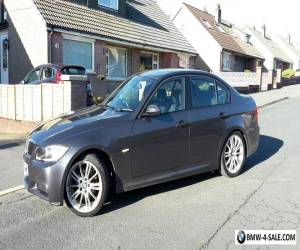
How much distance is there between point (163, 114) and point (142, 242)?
1.99 metres

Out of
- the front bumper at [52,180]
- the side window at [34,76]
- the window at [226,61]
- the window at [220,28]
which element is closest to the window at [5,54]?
the side window at [34,76]

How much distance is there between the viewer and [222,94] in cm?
670

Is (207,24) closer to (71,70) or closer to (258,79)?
(258,79)

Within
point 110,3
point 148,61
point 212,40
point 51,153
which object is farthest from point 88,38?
point 212,40

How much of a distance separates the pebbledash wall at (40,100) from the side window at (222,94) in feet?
15.0

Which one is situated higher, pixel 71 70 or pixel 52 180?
pixel 71 70

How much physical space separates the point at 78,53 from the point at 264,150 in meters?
11.8

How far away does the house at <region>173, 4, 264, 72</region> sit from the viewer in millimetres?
38531

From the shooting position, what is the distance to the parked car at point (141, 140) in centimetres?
495

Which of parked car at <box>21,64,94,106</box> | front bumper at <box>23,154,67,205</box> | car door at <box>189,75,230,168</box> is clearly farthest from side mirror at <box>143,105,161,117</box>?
parked car at <box>21,64,94,106</box>

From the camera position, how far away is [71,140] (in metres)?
4.91

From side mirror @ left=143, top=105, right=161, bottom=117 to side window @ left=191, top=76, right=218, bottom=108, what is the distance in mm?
846

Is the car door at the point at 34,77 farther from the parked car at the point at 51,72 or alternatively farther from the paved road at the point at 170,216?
the paved road at the point at 170,216

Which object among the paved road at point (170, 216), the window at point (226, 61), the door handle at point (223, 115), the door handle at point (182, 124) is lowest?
the paved road at point (170, 216)
